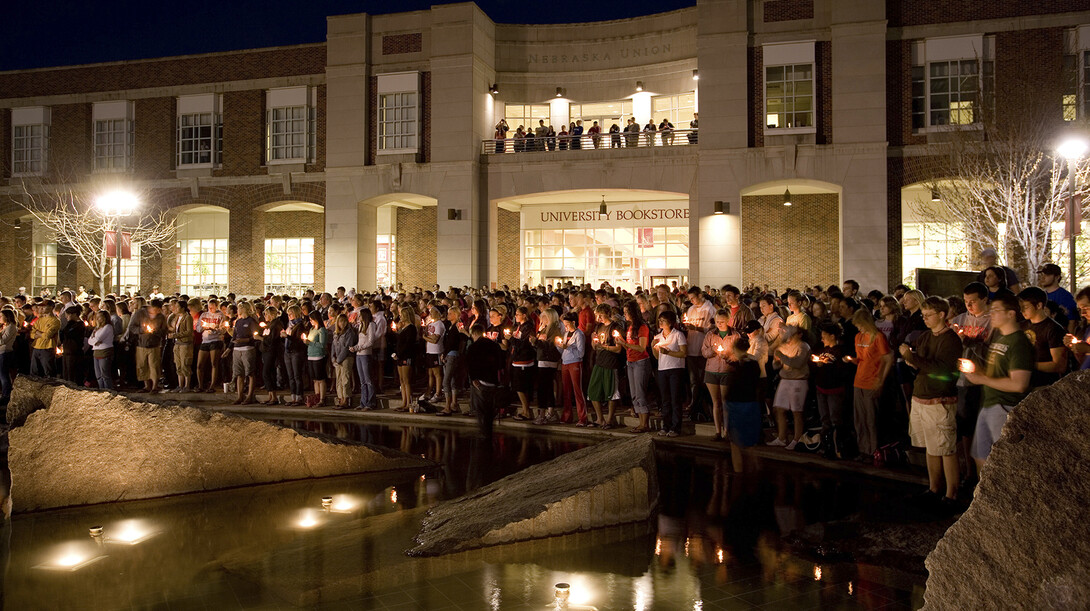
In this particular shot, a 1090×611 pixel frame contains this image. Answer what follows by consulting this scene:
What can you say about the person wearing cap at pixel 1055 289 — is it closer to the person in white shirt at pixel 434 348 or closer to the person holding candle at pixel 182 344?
the person in white shirt at pixel 434 348

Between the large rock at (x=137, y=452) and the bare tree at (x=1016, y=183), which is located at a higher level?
the bare tree at (x=1016, y=183)

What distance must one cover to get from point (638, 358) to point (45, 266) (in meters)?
33.9

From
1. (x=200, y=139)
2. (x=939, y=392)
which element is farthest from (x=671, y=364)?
(x=200, y=139)

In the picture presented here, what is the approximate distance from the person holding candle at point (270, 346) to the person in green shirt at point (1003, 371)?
40.5 feet

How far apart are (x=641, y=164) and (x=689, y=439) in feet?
58.5

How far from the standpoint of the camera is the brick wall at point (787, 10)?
26297mm

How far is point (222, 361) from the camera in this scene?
17109mm

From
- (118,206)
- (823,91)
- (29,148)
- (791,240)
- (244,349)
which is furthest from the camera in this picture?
(29,148)

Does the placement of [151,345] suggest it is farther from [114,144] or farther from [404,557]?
[114,144]

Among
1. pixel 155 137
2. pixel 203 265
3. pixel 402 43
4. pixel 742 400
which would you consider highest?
pixel 402 43

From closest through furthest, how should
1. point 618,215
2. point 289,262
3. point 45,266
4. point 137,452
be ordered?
point 137,452
point 618,215
point 289,262
point 45,266

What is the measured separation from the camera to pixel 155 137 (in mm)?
33375

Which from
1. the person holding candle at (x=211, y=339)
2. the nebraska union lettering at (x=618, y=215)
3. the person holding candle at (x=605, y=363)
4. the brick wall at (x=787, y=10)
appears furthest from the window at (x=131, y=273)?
the person holding candle at (x=605, y=363)

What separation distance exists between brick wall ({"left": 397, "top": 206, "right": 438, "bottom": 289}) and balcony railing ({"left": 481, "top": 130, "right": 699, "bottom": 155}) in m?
4.95
